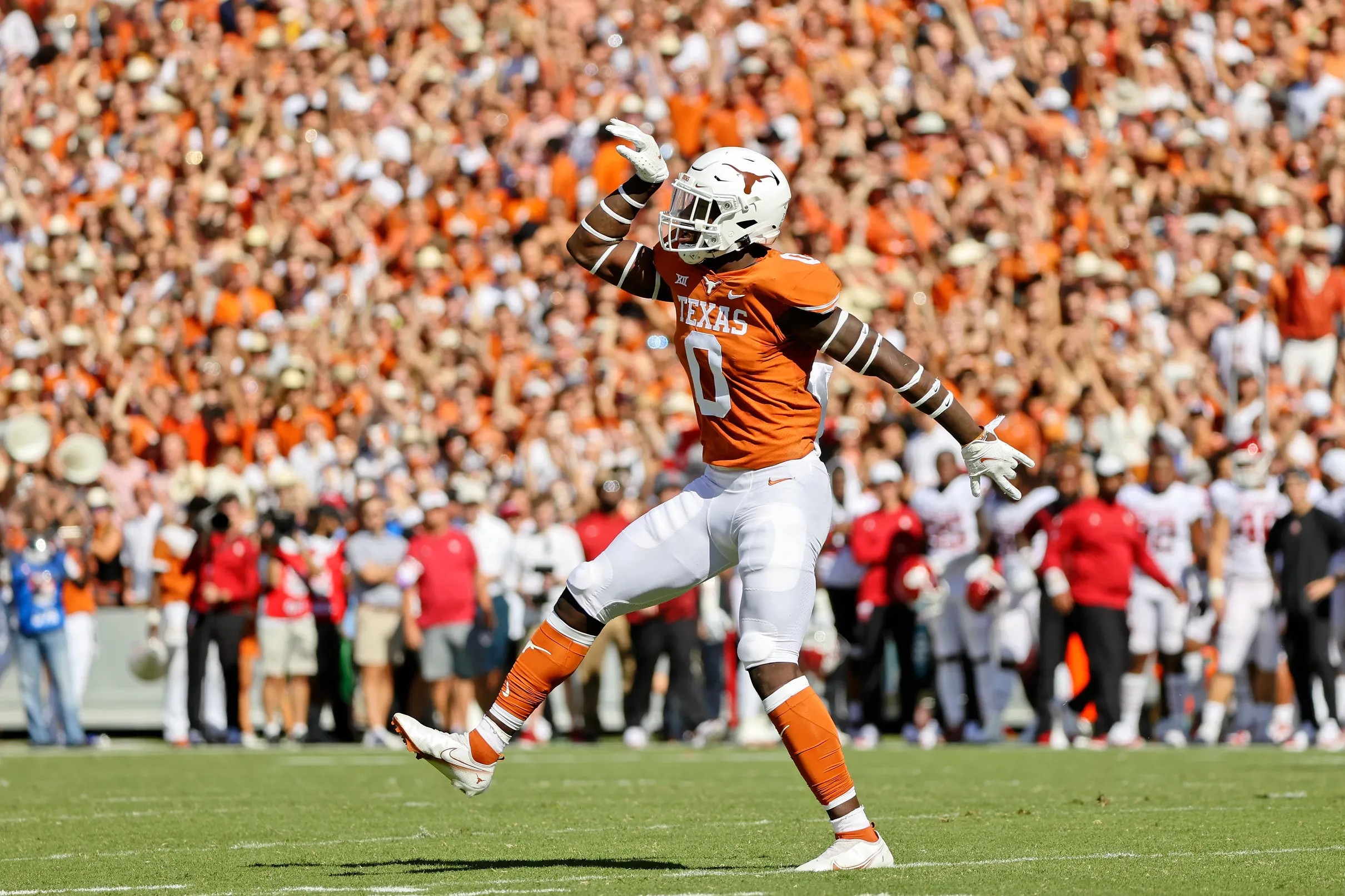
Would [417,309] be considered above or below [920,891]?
above

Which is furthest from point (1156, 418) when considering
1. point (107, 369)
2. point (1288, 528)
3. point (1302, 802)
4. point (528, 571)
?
point (107, 369)

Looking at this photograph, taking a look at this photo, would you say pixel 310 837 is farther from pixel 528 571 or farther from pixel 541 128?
pixel 541 128

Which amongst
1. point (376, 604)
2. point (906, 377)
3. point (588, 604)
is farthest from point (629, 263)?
point (376, 604)

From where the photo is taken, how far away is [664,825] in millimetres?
8812

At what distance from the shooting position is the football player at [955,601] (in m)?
15.7

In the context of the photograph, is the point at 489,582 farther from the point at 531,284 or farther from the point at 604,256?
the point at 604,256

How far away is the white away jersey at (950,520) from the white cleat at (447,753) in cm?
904

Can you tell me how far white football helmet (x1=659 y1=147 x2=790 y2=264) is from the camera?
7.14m

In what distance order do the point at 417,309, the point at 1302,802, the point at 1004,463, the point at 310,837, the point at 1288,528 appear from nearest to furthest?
the point at 1004,463 < the point at 310,837 < the point at 1302,802 < the point at 1288,528 < the point at 417,309

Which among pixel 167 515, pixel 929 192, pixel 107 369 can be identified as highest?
pixel 929 192

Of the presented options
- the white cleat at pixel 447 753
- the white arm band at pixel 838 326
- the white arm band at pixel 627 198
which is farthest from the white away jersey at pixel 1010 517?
the white cleat at pixel 447 753

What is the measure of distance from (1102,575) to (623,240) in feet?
27.0

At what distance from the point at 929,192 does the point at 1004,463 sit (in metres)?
12.8

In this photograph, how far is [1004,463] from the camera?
720 cm
